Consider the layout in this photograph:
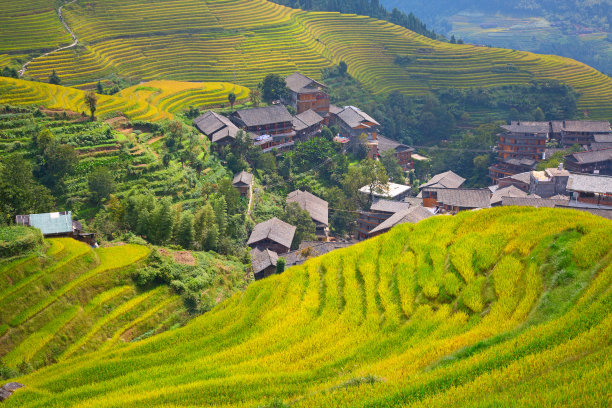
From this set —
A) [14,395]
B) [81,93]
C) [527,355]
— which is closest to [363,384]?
[527,355]

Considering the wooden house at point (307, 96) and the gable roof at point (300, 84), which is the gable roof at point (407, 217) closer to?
the wooden house at point (307, 96)

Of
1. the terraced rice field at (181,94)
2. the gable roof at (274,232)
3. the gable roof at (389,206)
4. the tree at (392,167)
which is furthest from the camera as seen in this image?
the tree at (392,167)

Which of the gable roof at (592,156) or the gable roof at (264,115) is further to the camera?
the gable roof at (264,115)

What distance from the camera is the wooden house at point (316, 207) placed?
38.7 meters

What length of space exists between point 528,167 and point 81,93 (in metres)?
40.6

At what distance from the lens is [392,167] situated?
49750mm

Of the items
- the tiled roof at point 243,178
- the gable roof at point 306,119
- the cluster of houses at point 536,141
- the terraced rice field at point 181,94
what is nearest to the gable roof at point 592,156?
the cluster of houses at point 536,141

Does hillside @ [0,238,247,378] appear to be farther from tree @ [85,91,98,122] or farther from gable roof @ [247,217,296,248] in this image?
tree @ [85,91,98,122]

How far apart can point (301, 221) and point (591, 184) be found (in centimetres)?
1930

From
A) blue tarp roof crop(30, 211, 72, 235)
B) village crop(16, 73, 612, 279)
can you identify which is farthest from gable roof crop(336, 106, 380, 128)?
blue tarp roof crop(30, 211, 72, 235)

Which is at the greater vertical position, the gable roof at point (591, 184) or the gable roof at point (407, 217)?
the gable roof at point (591, 184)

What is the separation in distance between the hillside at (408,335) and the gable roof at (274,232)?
44.7 feet

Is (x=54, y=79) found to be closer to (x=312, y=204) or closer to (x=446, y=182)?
(x=312, y=204)

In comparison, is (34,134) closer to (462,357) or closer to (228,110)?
(228,110)
